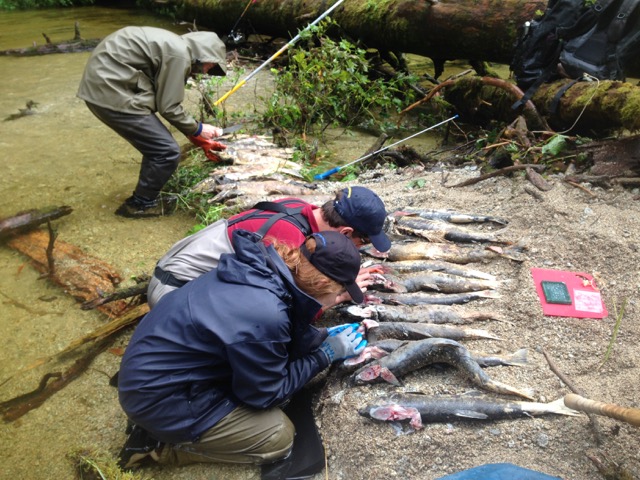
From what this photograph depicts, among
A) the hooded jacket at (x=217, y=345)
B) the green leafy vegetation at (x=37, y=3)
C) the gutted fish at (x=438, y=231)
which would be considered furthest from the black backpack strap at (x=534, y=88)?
the green leafy vegetation at (x=37, y=3)

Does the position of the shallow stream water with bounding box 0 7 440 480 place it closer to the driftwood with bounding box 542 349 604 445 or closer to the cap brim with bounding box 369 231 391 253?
the cap brim with bounding box 369 231 391 253

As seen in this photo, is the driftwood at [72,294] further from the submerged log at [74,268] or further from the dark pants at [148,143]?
the dark pants at [148,143]

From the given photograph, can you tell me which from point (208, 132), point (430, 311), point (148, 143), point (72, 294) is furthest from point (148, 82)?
point (430, 311)

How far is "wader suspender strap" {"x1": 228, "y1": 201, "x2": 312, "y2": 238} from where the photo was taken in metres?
3.12

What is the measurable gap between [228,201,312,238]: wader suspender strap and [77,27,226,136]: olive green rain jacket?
7.77ft

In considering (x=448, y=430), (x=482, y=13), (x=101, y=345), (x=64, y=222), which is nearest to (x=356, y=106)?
(x=482, y=13)

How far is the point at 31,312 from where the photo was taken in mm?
4191

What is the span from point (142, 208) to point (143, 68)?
4.99 feet

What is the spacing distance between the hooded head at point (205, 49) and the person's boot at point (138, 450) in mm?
3627

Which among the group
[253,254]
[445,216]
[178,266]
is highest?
[253,254]

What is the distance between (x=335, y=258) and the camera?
8.27 ft

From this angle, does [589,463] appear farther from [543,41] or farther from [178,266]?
[543,41]

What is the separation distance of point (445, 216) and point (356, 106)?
4157 millimetres

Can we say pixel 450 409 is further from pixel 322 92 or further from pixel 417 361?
pixel 322 92
